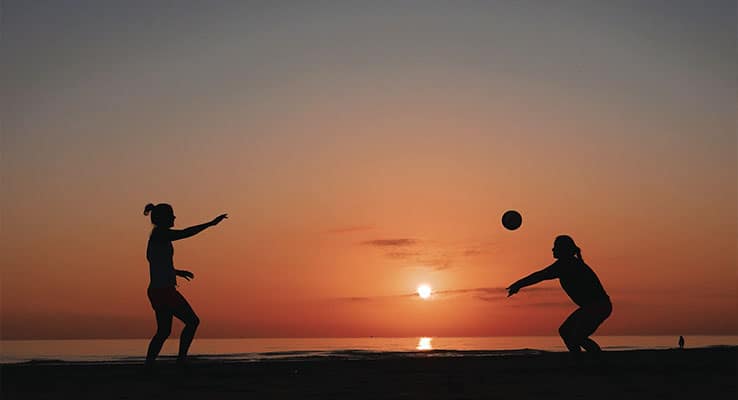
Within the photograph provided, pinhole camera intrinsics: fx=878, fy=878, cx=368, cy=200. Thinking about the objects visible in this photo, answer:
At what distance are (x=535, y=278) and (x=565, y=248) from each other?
0.66 m

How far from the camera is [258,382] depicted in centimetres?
1202

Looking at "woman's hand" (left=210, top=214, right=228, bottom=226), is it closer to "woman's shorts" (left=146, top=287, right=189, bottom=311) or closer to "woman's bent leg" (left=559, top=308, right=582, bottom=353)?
"woman's shorts" (left=146, top=287, right=189, bottom=311)

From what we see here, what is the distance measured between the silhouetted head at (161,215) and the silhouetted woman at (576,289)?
5251mm

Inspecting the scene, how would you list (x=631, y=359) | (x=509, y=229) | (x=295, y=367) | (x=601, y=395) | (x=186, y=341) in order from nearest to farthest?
(x=601, y=395)
(x=186, y=341)
(x=295, y=367)
(x=631, y=359)
(x=509, y=229)

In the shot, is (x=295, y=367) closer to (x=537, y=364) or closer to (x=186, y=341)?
(x=186, y=341)

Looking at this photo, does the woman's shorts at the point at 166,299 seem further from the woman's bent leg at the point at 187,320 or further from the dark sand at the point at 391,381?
the dark sand at the point at 391,381

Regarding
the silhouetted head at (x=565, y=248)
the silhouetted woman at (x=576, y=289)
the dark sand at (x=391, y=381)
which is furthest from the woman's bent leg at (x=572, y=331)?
the silhouetted head at (x=565, y=248)

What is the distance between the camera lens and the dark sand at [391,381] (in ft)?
33.0

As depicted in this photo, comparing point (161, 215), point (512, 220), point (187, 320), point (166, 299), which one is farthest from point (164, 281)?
point (512, 220)

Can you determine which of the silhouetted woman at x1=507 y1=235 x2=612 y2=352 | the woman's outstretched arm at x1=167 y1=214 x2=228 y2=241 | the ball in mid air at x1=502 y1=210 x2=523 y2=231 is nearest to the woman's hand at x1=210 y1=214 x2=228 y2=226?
the woman's outstretched arm at x1=167 y1=214 x2=228 y2=241

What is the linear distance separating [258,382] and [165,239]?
2.47m

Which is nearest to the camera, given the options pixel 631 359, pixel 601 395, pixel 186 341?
pixel 601 395

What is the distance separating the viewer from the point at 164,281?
495 inches

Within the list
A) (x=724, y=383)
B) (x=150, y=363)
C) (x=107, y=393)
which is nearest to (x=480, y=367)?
(x=724, y=383)
